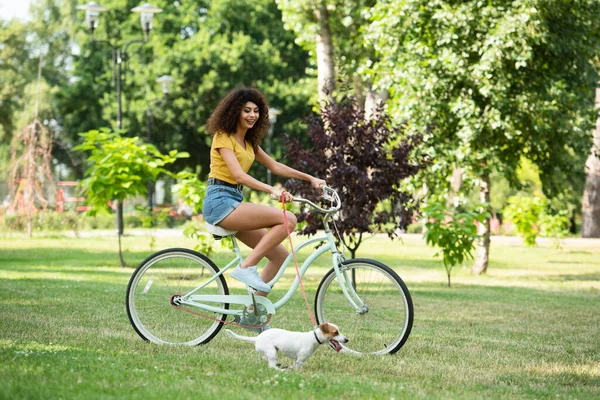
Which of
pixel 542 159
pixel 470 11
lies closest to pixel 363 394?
pixel 470 11

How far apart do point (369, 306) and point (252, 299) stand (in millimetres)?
875

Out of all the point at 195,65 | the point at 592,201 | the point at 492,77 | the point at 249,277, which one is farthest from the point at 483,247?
the point at 195,65

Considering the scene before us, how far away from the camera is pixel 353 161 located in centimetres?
1213

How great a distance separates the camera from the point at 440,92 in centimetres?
1669

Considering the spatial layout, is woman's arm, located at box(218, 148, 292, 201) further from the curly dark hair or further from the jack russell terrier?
the jack russell terrier

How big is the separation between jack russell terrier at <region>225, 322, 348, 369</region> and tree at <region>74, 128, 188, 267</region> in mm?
9695

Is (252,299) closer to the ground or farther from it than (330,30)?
closer to the ground

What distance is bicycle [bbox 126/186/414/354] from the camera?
661 centimetres

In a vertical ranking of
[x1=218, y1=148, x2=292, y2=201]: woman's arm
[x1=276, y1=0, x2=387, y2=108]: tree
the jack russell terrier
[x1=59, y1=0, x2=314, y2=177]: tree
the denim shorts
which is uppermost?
[x1=59, y1=0, x2=314, y2=177]: tree

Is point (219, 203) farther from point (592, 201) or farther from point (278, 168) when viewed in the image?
point (592, 201)

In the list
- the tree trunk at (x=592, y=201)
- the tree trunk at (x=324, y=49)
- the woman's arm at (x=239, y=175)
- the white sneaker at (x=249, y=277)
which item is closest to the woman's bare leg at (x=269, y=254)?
the white sneaker at (x=249, y=277)

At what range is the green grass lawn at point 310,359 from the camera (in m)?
5.20

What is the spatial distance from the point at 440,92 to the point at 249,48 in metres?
24.5

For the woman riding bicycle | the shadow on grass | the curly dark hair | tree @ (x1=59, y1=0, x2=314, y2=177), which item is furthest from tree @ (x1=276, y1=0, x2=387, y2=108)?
tree @ (x1=59, y1=0, x2=314, y2=177)
